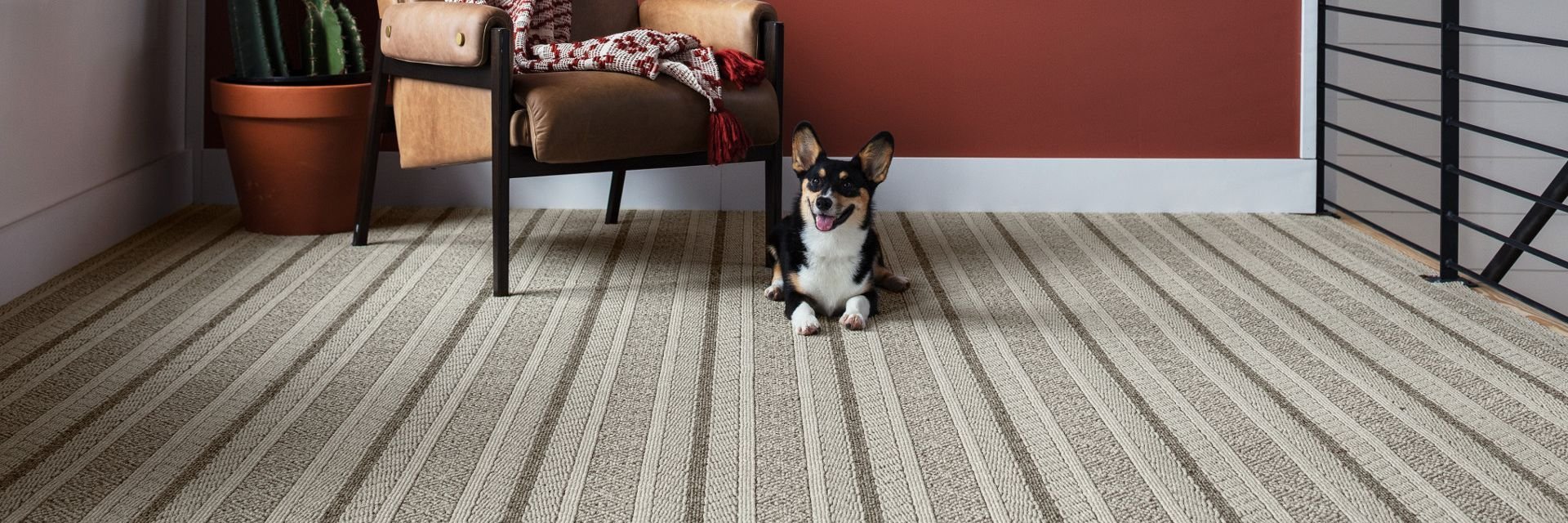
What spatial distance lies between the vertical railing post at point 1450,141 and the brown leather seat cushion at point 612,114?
1404 millimetres

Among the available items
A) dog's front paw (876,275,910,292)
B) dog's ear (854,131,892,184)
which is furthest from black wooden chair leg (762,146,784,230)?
dog's ear (854,131,892,184)

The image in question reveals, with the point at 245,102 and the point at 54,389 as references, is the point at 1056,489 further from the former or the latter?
the point at 245,102

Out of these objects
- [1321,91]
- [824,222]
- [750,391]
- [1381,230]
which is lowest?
[750,391]

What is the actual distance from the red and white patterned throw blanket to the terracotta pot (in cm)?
46

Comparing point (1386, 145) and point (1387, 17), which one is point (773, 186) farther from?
point (1387, 17)

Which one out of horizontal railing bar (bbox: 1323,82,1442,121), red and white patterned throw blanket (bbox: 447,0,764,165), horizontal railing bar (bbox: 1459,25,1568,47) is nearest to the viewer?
horizontal railing bar (bbox: 1459,25,1568,47)

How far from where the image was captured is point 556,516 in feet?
4.57

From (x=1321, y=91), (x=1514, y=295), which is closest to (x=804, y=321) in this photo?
(x=1514, y=295)

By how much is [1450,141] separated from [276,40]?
2573 millimetres

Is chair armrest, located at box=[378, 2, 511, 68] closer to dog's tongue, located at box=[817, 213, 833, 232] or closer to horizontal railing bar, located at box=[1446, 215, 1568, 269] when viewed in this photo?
dog's tongue, located at box=[817, 213, 833, 232]

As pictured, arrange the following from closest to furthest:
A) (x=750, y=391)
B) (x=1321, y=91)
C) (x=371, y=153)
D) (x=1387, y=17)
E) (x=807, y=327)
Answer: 1. (x=750, y=391)
2. (x=807, y=327)
3. (x=371, y=153)
4. (x=1387, y=17)
5. (x=1321, y=91)

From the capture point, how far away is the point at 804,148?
7.81 feet

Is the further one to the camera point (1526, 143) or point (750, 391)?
point (1526, 143)

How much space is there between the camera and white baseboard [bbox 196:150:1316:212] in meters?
3.41
